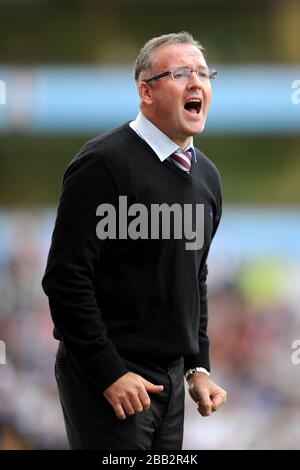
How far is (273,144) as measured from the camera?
10.3 metres

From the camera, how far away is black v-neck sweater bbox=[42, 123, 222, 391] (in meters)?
1.84

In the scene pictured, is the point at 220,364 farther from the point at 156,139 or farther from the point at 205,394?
the point at 156,139

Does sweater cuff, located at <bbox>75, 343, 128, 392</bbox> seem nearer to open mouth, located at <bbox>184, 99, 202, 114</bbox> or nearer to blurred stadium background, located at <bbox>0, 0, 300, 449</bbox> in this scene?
open mouth, located at <bbox>184, 99, 202, 114</bbox>

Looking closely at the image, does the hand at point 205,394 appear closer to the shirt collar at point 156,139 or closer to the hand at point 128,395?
the hand at point 128,395

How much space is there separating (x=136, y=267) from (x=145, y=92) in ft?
1.20

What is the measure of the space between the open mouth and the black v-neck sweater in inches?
4.5

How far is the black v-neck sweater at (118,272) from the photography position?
1.84 metres

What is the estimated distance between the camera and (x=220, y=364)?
17.8ft

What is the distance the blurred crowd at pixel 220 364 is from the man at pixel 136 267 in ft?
8.38

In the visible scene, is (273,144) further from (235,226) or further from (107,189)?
(107,189)

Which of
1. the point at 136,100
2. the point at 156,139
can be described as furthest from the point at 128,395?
the point at 136,100

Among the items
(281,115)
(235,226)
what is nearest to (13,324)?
(235,226)

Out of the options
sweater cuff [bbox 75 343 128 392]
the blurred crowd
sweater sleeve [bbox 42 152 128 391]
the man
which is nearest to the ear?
the man
